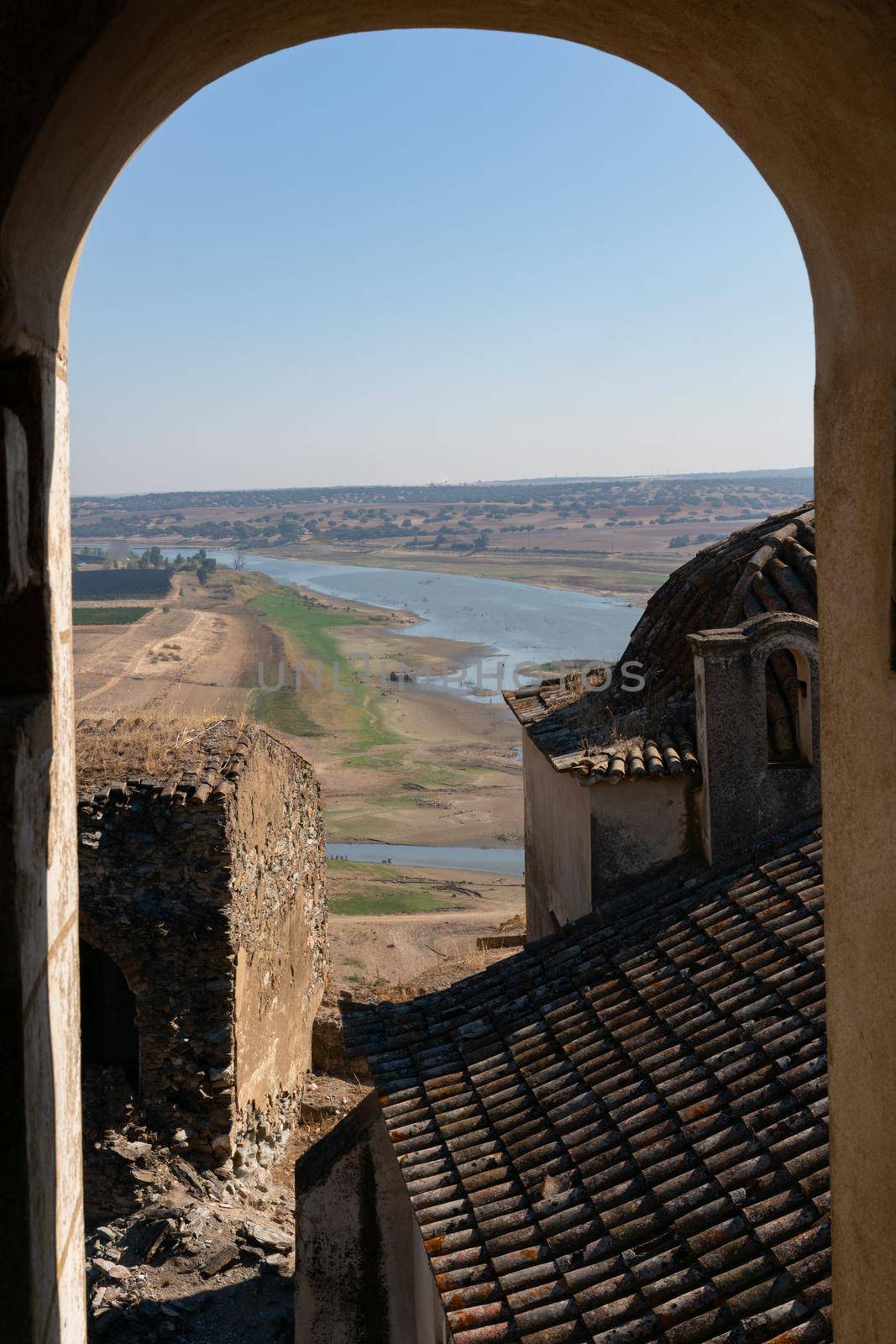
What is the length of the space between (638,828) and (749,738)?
1261 mm

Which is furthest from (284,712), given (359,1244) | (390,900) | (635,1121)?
(635,1121)

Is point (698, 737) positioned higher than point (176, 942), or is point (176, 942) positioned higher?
point (698, 737)

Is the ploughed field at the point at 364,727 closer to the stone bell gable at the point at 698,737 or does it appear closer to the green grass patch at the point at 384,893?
the green grass patch at the point at 384,893

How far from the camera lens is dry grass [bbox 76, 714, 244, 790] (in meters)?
11.7

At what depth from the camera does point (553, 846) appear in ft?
38.5

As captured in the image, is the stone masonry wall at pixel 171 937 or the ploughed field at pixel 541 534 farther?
the ploughed field at pixel 541 534

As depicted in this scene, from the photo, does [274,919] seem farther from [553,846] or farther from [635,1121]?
[635,1121]

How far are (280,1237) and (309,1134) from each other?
9.49 feet

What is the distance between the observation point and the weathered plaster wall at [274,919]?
1170 centimetres

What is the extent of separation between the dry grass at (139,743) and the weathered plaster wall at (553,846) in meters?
3.35

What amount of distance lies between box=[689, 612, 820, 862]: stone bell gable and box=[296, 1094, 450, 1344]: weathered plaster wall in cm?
340

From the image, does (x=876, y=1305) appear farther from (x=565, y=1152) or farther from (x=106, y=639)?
(x=106, y=639)

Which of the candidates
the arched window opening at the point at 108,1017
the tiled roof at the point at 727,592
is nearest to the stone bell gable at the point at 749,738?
the tiled roof at the point at 727,592

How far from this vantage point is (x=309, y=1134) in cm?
1348
